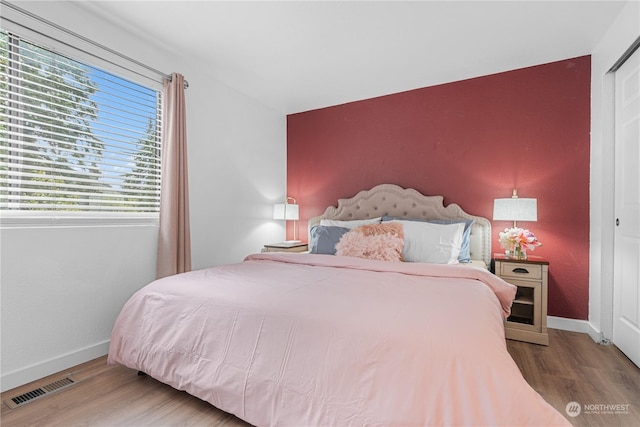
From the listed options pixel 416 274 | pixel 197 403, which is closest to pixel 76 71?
pixel 197 403

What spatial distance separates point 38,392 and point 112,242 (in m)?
0.98

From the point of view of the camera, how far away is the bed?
3.51 ft

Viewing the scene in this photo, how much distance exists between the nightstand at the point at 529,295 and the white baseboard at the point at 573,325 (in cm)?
30

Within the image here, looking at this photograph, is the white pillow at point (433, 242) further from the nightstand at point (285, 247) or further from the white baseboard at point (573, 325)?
the nightstand at point (285, 247)

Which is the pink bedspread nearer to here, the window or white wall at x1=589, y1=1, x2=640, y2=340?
the window

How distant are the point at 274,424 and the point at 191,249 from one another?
81.6 inches

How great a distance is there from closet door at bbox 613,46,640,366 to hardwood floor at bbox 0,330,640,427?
22 cm

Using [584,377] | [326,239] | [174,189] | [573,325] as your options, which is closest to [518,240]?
[573,325]

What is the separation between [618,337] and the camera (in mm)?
2402

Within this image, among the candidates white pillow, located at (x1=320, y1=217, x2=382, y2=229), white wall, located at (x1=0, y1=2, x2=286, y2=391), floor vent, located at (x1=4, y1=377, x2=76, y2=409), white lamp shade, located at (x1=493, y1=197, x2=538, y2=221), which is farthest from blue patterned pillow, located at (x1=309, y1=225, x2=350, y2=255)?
floor vent, located at (x1=4, y1=377, x2=76, y2=409)

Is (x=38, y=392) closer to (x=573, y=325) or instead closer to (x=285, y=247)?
(x=285, y=247)

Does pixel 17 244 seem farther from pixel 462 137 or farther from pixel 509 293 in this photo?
pixel 462 137

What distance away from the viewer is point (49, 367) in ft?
6.74

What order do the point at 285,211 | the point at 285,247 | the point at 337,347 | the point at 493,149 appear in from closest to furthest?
1. the point at 337,347
2. the point at 493,149
3. the point at 285,247
4. the point at 285,211
